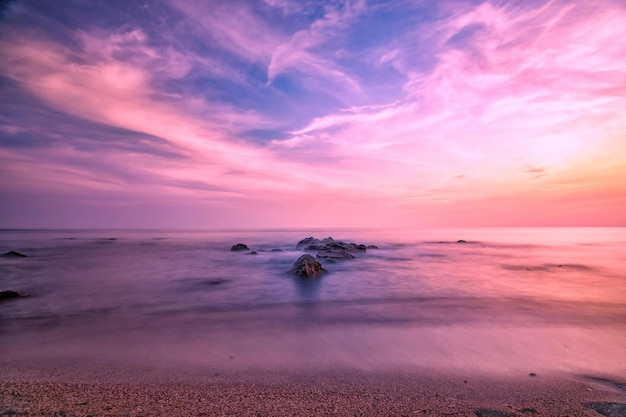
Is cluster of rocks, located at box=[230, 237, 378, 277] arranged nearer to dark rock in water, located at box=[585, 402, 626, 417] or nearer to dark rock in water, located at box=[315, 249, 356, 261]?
dark rock in water, located at box=[315, 249, 356, 261]

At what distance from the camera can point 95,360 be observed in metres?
6.06

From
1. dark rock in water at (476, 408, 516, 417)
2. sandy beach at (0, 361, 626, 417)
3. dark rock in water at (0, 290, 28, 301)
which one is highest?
dark rock in water at (476, 408, 516, 417)

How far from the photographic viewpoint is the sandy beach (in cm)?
411

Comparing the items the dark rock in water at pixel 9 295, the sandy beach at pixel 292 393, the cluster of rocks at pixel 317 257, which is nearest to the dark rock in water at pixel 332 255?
the cluster of rocks at pixel 317 257

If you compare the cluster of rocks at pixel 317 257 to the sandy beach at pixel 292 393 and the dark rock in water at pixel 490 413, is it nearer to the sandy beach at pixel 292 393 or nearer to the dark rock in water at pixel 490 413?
the sandy beach at pixel 292 393

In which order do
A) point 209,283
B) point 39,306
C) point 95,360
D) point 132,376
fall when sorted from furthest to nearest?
point 209,283, point 39,306, point 95,360, point 132,376

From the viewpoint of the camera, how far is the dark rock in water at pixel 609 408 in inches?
158

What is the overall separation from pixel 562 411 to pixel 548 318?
667 centimetres

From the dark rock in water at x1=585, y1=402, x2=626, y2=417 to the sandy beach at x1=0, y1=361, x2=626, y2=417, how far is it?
11 millimetres

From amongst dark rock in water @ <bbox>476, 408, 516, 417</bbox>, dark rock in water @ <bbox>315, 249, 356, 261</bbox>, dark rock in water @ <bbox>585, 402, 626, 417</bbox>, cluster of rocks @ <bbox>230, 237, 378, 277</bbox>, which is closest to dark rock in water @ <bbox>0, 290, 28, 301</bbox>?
cluster of rocks @ <bbox>230, 237, 378, 277</bbox>

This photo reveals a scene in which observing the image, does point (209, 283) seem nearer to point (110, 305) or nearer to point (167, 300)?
point (167, 300)

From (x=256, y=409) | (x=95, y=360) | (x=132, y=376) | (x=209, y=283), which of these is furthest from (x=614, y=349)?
(x=209, y=283)

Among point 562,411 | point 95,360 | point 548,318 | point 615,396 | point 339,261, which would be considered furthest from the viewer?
point 339,261

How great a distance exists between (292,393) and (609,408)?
4.28m
